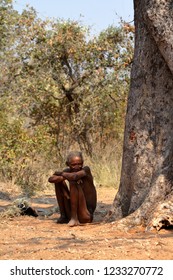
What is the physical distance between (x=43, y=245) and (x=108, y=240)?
1.90 feet

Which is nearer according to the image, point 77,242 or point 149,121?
point 77,242

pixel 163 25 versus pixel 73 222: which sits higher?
pixel 163 25

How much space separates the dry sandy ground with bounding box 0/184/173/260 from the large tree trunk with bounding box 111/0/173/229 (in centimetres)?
37

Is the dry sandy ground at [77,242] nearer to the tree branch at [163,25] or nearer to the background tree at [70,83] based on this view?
the tree branch at [163,25]

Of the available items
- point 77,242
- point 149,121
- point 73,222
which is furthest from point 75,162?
point 77,242

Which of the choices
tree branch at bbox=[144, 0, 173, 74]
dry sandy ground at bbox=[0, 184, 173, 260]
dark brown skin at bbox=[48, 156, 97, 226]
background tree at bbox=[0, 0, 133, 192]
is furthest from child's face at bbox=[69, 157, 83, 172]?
background tree at bbox=[0, 0, 133, 192]

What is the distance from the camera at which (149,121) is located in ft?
20.7

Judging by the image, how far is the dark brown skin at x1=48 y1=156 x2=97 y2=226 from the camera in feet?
21.6

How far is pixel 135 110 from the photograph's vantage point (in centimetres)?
643

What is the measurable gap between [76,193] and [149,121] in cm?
118

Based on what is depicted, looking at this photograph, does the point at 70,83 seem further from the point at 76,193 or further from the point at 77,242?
the point at 77,242

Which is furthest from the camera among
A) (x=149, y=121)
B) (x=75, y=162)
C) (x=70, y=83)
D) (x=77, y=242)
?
(x=70, y=83)

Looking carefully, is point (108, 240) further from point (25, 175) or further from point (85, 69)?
point (85, 69)

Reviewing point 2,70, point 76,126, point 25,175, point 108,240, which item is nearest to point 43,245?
point 108,240
